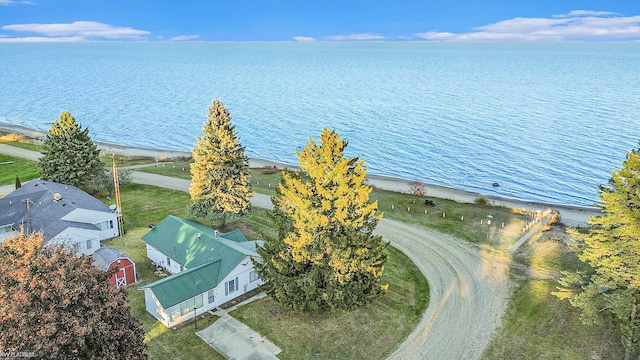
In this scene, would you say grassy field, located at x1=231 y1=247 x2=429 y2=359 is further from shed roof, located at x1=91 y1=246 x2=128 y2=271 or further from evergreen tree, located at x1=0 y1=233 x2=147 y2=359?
evergreen tree, located at x1=0 y1=233 x2=147 y2=359

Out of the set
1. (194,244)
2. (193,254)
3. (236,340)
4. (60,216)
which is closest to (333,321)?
(236,340)

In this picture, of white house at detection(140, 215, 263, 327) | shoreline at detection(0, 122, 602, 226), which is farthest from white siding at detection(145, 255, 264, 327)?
shoreline at detection(0, 122, 602, 226)

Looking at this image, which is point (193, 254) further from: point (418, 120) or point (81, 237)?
point (418, 120)

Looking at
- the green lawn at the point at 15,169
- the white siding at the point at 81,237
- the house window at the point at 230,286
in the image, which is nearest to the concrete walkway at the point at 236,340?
the house window at the point at 230,286

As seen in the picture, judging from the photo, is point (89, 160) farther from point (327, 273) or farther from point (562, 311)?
point (562, 311)

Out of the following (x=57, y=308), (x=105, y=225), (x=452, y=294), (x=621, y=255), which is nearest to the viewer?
(x=57, y=308)

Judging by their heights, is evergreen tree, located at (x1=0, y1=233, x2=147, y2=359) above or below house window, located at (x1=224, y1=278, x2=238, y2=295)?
above
